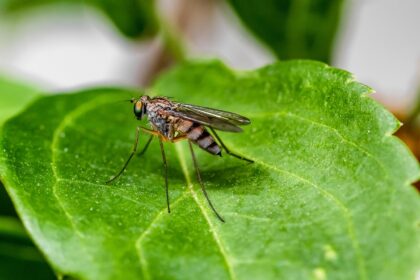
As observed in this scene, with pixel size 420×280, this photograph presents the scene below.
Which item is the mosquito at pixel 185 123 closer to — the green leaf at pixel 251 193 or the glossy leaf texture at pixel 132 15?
the green leaf at pixel 251 193

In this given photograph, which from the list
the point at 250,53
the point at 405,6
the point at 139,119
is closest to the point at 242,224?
the point at 139,119

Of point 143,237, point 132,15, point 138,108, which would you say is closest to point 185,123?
point 138,108

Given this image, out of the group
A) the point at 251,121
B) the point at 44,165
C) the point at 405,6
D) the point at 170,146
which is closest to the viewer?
the point at 44,165

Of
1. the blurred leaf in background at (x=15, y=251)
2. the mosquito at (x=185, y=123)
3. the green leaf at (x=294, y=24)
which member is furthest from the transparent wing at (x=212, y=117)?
the green leaf at (x=294, y=24)

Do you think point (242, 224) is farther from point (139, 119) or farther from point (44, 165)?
point (139, 119)

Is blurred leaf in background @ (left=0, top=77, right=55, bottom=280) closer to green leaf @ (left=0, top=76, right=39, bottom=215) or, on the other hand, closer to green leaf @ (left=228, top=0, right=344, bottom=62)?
green leaf @ (left=0, top=76, right=39, bottom=215)

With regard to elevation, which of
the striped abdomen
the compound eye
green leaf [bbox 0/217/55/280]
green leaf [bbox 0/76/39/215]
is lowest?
green leaf [bbox 0/217/55/280]

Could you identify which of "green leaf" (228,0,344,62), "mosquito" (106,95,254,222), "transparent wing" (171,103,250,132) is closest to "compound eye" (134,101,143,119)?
"mosquito" (106,95,254,222)
